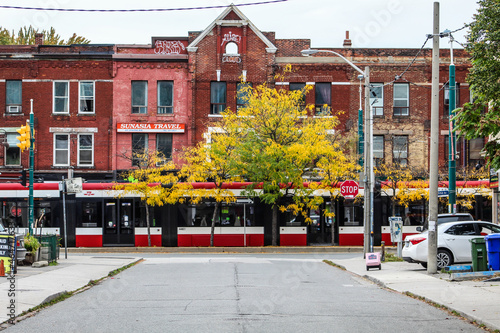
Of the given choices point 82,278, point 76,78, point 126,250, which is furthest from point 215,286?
point 76,78

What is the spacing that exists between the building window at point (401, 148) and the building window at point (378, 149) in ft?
2.40

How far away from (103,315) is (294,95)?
25.6m

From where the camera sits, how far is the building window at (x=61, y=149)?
40.7 metres

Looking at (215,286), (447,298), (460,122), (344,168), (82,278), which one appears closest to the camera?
(460,122)

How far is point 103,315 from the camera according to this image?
11719 millimetres

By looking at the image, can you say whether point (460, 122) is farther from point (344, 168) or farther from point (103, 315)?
point (344, 168)

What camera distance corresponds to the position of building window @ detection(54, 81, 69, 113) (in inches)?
1610

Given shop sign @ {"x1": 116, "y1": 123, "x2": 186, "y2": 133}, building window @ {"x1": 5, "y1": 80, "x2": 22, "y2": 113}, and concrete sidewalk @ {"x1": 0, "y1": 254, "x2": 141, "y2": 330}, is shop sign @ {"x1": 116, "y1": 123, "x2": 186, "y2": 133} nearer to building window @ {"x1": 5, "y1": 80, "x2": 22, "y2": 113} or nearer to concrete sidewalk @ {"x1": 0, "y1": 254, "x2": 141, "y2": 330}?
building window @ {"x1": 5, "y1": 80, "x2": 22, "y2": 113}

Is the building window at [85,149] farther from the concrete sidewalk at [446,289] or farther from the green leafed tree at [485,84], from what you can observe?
the green leafed tree at [485,84]

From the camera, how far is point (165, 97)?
135 ft

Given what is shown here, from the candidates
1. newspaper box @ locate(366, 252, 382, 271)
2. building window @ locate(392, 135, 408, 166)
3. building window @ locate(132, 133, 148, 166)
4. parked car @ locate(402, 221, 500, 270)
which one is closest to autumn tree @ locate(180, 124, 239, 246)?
building window @ locate(132, 133, 148, 166)

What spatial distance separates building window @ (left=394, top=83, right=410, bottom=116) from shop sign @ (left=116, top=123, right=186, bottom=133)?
1330 centimetres

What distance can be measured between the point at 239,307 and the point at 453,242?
422 inches

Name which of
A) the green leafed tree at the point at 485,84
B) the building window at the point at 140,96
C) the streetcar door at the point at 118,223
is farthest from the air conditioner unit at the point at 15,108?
the green leafed tree at the point at 485,84
